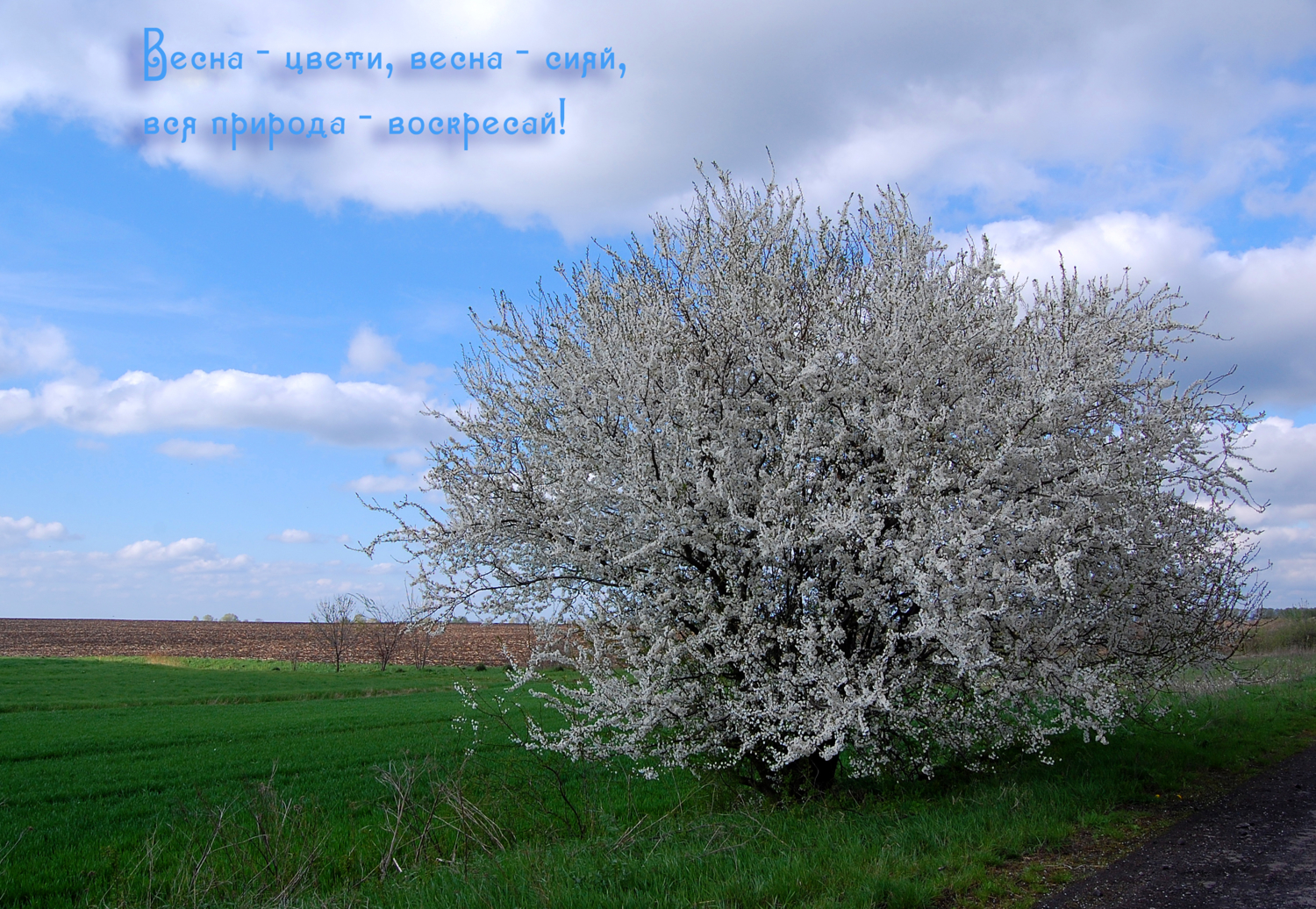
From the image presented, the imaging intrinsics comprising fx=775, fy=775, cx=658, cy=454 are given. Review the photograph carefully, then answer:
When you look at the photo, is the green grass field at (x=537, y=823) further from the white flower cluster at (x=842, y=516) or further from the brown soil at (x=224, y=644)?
the brown soil at (x=224, y=644)

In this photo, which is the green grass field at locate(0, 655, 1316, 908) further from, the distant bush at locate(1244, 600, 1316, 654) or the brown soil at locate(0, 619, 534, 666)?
the brown soil at locate(0, 619, 534, 666)

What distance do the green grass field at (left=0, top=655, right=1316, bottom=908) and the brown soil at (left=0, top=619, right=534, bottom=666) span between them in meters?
30.4

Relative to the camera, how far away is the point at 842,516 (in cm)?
693

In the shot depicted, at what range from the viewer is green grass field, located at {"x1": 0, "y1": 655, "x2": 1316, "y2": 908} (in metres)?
5.40

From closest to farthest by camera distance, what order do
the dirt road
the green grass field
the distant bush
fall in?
the dirt road, the green grass field, the distant bush

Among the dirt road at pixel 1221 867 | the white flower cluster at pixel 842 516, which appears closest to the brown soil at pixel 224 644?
the white flower cluster at pixel 842 516

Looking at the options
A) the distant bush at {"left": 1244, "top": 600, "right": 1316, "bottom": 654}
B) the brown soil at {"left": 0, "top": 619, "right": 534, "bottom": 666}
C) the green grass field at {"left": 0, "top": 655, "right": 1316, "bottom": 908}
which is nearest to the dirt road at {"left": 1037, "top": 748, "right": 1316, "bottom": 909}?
the green grass field at {"left": 0, "top": 655, "right": 1316, "bottom": 908}

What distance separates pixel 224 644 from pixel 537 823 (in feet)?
220

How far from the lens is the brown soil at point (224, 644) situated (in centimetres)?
5391

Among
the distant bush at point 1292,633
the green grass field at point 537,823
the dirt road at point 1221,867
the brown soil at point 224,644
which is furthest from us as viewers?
the brown soil at point 224,644

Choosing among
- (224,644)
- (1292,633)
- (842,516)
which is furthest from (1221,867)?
(224,644)

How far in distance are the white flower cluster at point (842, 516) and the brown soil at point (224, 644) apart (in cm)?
3785

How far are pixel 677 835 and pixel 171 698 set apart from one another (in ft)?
99.1

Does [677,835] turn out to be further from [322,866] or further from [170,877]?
[170,877]
